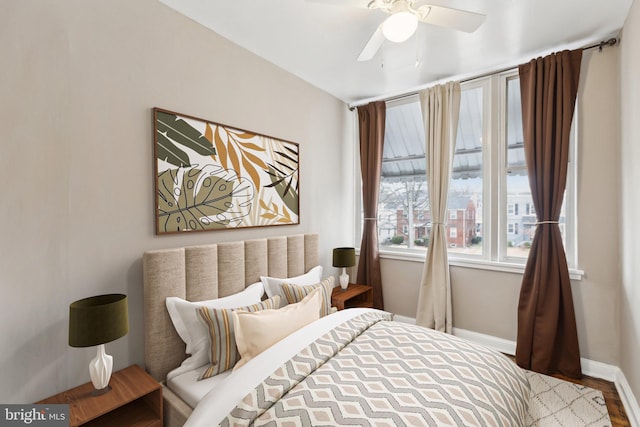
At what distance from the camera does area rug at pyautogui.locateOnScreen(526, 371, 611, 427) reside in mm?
1927

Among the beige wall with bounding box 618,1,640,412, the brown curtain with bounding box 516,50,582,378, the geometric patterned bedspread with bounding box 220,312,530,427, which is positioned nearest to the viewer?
the geometric patterned bedspread with bounding box 220,312,530,427

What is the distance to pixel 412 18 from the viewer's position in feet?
5.06

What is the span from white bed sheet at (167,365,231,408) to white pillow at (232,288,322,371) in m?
0.14

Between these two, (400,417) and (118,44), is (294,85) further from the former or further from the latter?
(400,417)

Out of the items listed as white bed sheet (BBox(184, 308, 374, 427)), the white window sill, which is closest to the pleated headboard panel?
white bed sheet (BBox(184, 308, 374, 427))

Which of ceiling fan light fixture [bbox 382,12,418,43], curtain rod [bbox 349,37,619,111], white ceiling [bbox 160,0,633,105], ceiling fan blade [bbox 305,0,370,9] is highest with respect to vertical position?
white ceiling [bbox 160,0,633,105]

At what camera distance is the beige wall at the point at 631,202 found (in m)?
1.82

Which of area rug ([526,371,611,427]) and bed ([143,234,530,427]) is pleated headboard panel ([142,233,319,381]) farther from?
area rug ([526,371,611,427])

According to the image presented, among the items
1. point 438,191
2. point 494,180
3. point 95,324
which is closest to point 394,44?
point 438,191

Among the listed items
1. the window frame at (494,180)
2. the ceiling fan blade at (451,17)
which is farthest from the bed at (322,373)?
the ceiling fan blade at (451,17)

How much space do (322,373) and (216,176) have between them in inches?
59.3

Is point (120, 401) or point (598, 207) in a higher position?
point (598, 207)

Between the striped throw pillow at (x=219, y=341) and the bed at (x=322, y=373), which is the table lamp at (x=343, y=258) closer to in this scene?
the bed at (x=322, y=373)

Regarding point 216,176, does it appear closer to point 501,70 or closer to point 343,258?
point 343,258
